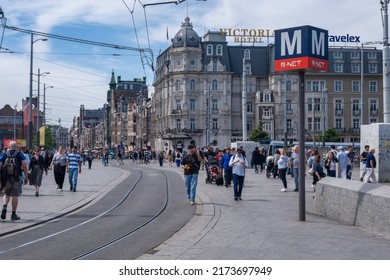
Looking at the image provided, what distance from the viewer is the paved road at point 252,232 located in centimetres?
949

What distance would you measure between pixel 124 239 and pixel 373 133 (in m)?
17.8

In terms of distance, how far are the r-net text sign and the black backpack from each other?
6516mm

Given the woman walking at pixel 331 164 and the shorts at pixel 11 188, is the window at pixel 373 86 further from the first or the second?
the shorts at pixel 11 188

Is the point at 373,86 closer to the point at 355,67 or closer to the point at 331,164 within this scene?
the point at 355,67

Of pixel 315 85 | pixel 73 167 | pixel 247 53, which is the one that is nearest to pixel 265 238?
pixel 73 167

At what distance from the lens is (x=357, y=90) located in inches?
3580

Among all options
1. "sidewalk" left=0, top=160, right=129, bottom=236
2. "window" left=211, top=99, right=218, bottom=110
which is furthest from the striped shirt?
"window" left=211, top=99, right=218, bottom=110

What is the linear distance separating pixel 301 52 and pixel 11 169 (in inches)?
282

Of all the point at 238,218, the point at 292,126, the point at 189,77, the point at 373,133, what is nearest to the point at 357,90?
the point at 292,126

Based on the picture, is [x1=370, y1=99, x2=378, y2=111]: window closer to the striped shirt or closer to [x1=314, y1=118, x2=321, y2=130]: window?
[x1=314, y1=118, x2=321, y2=130]: window

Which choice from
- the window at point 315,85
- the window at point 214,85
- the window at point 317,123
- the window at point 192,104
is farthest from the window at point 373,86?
the window at point 192,104

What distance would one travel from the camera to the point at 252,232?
12.0m

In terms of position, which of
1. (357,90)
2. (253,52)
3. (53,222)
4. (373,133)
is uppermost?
(253,52)
